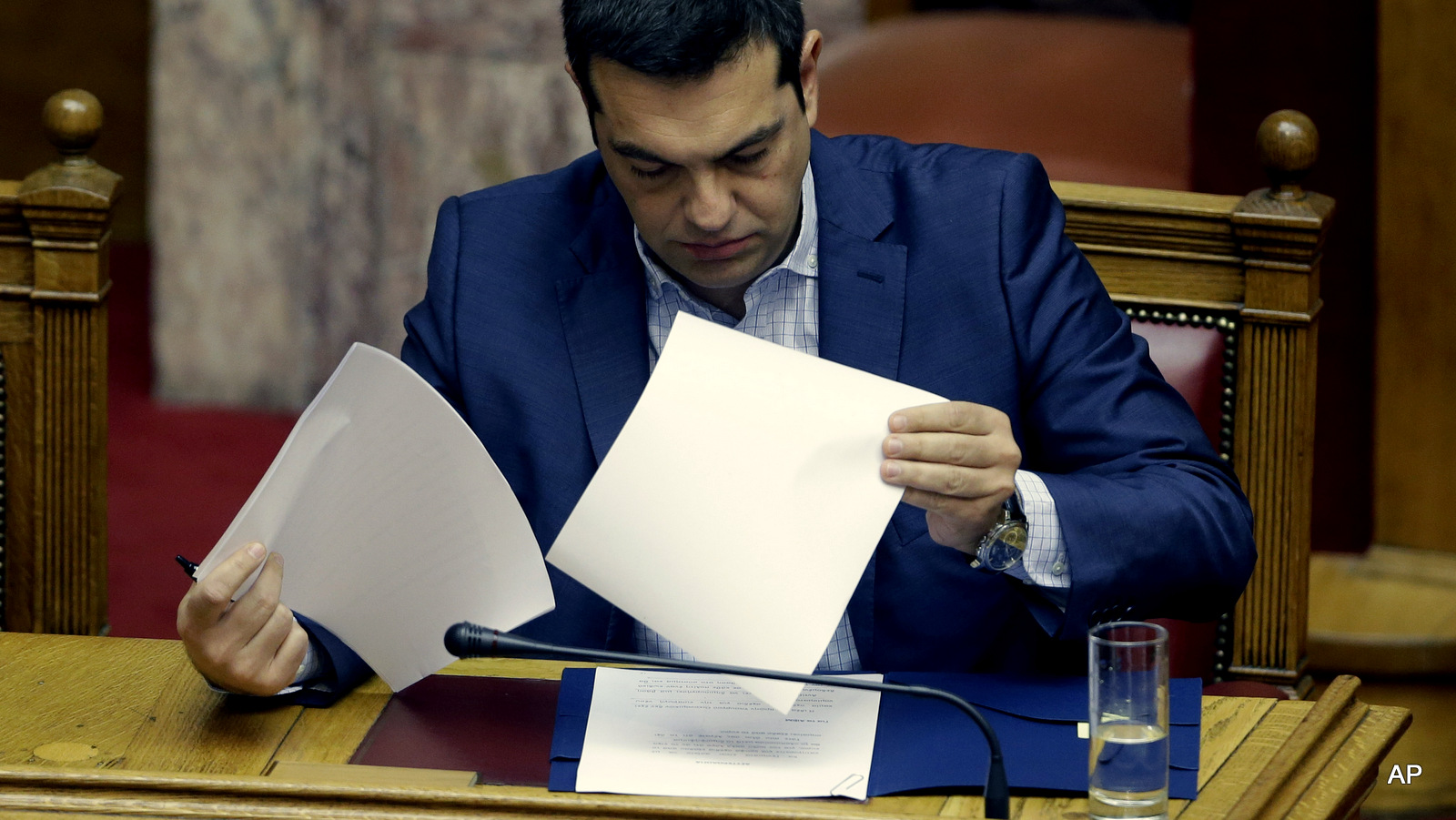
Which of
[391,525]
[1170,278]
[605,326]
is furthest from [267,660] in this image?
[1170,278]

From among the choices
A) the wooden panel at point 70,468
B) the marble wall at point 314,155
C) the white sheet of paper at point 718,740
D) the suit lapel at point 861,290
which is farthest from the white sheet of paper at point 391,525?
the marble wall at point 314,155

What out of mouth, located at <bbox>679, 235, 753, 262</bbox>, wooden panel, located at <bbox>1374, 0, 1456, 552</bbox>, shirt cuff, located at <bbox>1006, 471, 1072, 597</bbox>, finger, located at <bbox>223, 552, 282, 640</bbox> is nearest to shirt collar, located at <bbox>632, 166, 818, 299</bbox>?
mouth, located at <bbox>679, 235, 753, 262</bbox>

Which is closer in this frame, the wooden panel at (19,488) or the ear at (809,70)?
the ear at (809,70)

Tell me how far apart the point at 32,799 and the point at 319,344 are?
2899mm

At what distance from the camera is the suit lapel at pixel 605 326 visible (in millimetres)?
1617

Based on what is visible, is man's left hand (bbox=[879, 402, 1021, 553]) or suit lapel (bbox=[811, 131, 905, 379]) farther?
suit lapel (bbox=[811, 131, 905, 379])

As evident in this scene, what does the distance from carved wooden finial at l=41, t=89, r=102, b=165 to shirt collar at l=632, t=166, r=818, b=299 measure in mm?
701

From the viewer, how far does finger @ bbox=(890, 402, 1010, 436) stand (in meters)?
1.22

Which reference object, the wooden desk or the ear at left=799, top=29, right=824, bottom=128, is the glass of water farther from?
the ear at left=799, top=29, right=824, bottom=128

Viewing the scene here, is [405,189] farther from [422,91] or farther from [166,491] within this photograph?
[166,491]

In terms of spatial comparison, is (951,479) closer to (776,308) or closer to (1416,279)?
(776,308)

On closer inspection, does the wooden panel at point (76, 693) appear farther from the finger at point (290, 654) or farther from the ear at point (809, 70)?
the ear at point (809, 70)

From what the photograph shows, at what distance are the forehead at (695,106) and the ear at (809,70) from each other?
0.08 m

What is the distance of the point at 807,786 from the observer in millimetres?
1209
